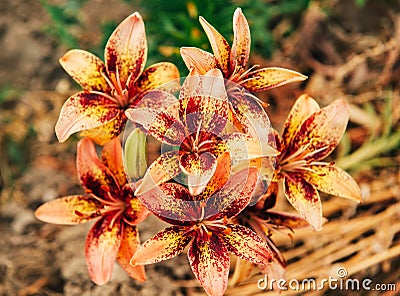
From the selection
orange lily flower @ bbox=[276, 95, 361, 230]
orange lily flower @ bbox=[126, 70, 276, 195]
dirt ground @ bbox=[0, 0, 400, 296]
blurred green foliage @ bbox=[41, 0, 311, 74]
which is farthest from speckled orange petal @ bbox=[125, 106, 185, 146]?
dirt ground @ bbox=[0, 0, 400, 296]

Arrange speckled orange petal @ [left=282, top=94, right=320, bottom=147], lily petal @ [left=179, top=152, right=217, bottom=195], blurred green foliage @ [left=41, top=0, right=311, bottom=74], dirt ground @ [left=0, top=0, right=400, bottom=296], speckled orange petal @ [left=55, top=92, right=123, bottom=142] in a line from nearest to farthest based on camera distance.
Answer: lily petal @ [left=179, top=152, right=217, bottom=195], speckled orange petal @ [left=55, top=92, right=123, bottom=142], speckled orange petal @ [left=282, top=94, right=320, bottom=147], blurred green foliage @ [left=41, top=0, right=311, bottom=74], dirt ground @ [left=0, top=0, right=400, bottom=296]

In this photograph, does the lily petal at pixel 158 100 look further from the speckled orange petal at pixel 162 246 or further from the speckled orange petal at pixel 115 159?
the speckled orange petal at pixel 162 246

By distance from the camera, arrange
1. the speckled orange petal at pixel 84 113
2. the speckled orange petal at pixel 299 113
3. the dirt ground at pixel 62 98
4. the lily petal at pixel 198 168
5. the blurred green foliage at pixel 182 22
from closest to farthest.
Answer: the lily petal at pixel 198 168
the speckled orange petal at pixel 84 113
the speckled orange petal at pixel 299 113
the blurred green foliage at pixel 182 22
the dirt ground at pixel 62 98

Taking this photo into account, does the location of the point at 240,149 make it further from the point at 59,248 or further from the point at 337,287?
the point at 59,248

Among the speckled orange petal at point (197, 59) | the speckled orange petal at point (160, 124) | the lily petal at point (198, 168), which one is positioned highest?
the speckled orange petal at point (197, 59)

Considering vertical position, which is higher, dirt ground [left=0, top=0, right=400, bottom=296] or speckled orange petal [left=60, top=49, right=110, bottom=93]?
speckled orange petal [left=60, top=49, right=110, bottom=93]

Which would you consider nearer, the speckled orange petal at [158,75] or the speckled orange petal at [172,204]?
the speckled orange petal at [172,204]

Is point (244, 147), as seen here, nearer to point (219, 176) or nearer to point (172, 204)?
point (219, 176)

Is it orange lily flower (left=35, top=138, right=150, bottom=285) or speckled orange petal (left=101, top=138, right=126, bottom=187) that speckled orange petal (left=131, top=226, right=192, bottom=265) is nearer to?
Answer: orange lily flower (left=35, top=138, right=150, bottom=285)

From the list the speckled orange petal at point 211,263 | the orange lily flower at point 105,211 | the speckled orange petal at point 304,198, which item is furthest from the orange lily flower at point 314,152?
the orange lily flower at point 105,211
